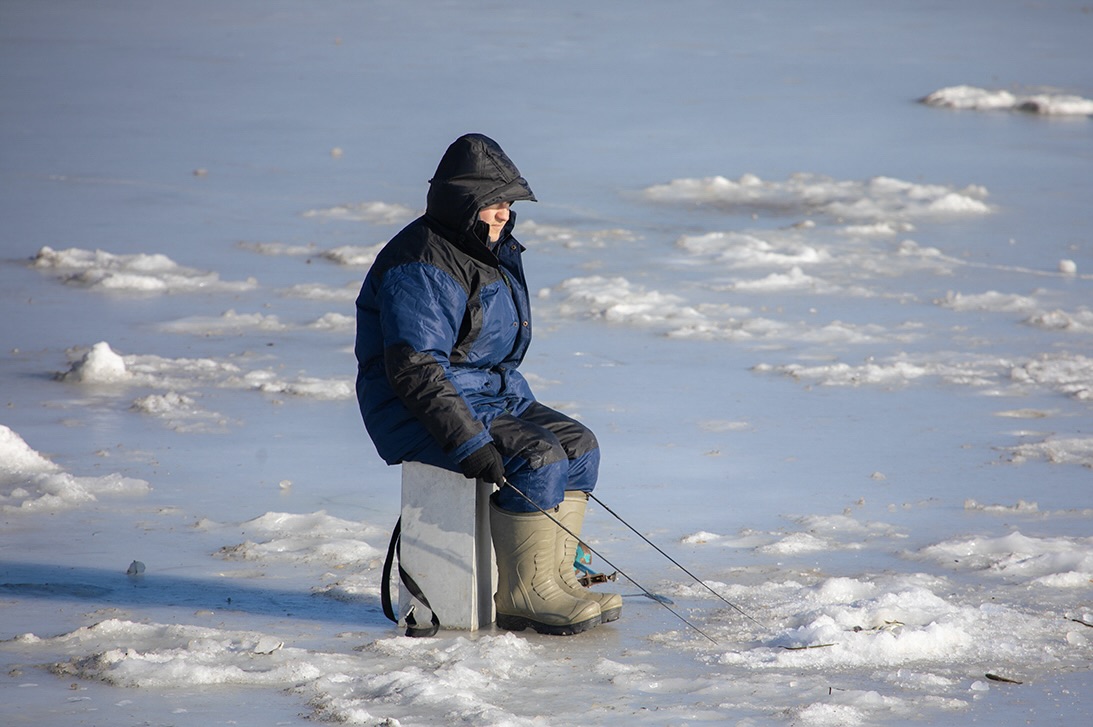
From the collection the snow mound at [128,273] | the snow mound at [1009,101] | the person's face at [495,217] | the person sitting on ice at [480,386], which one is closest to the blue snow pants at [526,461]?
the person sitting on ice at [480,386]

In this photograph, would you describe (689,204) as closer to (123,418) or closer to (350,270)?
(350,270)

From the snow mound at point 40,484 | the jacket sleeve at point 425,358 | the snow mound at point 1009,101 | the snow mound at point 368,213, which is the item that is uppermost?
the snow mound at point 1009,101

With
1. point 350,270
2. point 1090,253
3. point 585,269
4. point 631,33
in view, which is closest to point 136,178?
point 350,270

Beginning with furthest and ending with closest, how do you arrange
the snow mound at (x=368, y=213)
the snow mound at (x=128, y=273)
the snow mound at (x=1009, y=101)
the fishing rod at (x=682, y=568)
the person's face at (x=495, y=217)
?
the snow mound at (x=1009, y=101) < the snow mound at (x=368, y=213) < the snow mound at (x=128, y=273) < the fishing rod at (x=682, y=568) < the person's face at (x=495, y=217)

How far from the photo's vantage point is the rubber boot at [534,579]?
4.51m

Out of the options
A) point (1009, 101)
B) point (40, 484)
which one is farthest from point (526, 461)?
point (1009, 101)

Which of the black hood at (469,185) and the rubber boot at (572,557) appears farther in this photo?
the rubber boot at (572,557)

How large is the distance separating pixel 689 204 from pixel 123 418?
6.30 metres

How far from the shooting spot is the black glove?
4289 mm

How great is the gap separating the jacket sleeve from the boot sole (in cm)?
58

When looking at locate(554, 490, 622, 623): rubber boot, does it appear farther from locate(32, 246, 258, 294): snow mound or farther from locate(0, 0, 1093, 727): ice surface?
locate(32, 246, 258, 294): snow mound

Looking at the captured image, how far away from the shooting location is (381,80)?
18.8m

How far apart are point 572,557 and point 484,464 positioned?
0.56m

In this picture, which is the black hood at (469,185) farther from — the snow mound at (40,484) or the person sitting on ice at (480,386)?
the snow mound at (40,484)
